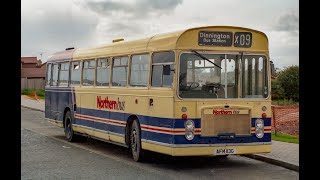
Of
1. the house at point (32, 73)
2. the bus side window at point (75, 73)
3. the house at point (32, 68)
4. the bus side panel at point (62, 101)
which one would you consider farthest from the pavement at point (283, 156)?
the house at point (32, 68)

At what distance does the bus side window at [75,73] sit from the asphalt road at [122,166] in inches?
90.9

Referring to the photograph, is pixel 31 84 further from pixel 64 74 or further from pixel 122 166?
pixel 122 166

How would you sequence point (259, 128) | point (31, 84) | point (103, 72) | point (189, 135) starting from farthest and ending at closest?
point (31, 84), point (103, 72), point (259, 128), point (189, 135)

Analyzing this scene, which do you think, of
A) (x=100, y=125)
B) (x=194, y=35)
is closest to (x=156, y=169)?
(x=194, y=35)

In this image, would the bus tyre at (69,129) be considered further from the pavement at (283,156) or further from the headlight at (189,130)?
the headlight at (189,130)

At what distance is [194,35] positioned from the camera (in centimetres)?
1340

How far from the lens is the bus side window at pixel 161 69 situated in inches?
529

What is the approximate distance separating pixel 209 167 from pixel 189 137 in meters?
1.16

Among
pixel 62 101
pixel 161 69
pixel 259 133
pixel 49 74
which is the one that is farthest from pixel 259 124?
pixel 49 74

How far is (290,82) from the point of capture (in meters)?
41.5

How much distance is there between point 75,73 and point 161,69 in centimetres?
652

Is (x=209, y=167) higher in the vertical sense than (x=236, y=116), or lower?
lower

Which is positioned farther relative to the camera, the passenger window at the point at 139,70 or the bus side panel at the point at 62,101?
the bus side panel at the point at 62,101
